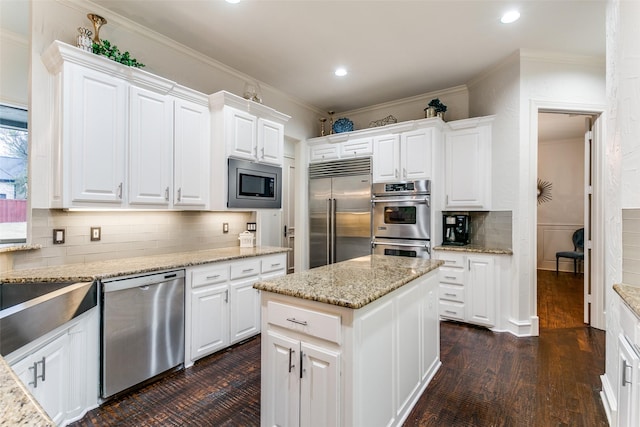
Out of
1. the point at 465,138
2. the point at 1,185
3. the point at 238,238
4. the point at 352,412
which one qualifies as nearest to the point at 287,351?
the point at 352,412

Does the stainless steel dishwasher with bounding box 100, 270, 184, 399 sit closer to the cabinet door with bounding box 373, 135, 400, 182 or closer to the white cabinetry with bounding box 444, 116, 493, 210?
the cabinet door with bounding box 373, 135, 400, 182

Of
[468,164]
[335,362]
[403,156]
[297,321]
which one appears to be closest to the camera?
[335,362]

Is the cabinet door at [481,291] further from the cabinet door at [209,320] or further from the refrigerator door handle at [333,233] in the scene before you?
the cabinet door at [209,320]

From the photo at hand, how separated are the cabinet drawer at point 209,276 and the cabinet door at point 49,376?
0.90 meters

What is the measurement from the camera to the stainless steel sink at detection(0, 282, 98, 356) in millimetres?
1387

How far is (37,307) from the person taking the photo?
1.54 metres

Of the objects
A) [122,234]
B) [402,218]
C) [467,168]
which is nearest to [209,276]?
[122,234]

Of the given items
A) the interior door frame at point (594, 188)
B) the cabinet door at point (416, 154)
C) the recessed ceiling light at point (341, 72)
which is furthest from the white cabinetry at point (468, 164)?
the recessed ceiling light at point (341, 72)

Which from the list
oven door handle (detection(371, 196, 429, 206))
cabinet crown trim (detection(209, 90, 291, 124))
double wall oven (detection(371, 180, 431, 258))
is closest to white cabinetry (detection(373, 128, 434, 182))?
double wall oven (detection(371, 180, 431, 258))

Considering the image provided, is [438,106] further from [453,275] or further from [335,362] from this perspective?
[335,362]

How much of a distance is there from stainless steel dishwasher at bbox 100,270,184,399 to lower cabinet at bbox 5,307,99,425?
70 millimetres

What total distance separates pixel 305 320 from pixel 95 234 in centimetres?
206

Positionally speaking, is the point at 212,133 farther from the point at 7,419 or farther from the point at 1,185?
the point at 7,419

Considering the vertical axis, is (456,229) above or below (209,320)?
above
